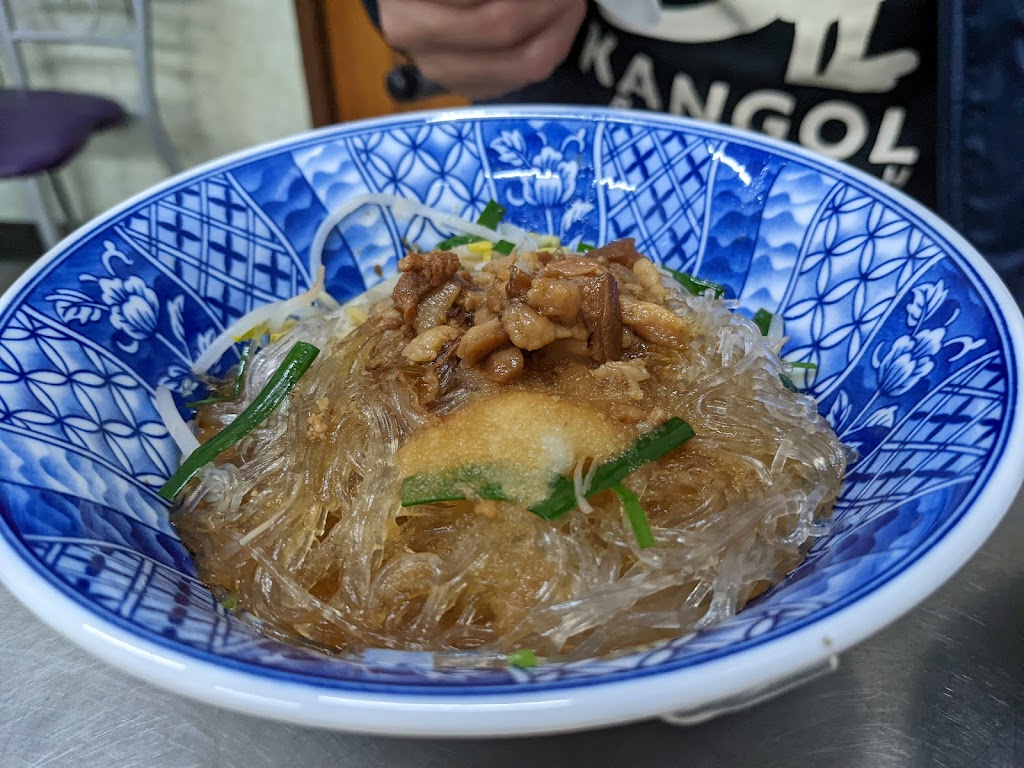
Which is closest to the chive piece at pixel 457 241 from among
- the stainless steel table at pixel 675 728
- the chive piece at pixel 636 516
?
the chive piece at pixel 636 516

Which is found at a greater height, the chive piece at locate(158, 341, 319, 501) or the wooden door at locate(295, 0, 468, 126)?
the wooden door at locate(295, 0, 468, 126)

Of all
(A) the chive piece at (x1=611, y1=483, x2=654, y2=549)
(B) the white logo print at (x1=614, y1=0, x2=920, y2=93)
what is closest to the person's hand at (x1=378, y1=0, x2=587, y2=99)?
(B) the white logo print at (x1=614, y1=0, x2=920, y2=93)

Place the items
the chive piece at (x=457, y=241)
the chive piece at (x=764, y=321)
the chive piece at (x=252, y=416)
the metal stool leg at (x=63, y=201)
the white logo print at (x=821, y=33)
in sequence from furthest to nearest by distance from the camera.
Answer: the metal stool leg at (x=63, y=201) < the white logo print at (x=821, y=33) < the chive piece at (x=457, y=241) < the chive piece at (x=764, y=321) < the chive piece at (x=252, y=416)

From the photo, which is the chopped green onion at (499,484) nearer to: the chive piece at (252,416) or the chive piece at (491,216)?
the chive piece at (252,416)

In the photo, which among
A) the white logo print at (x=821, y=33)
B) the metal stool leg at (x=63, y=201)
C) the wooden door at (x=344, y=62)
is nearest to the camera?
the white logo print at (x=821, y=33)

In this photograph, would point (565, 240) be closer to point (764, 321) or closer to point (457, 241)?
point (457, 241)

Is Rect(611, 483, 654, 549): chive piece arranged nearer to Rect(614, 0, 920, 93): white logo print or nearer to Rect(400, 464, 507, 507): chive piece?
Rect(400, 464, 507, 507): chive piece

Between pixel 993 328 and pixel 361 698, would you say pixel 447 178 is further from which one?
pixel 361 698
